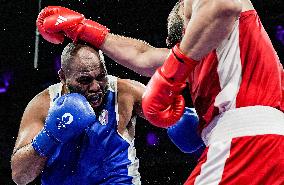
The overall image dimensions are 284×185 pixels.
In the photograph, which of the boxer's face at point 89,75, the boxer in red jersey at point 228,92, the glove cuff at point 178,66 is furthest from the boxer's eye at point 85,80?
the glove cuff at point 178,66

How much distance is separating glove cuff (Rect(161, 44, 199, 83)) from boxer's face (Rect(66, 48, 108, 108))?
1182mm

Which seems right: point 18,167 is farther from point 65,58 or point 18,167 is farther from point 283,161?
point 283,161

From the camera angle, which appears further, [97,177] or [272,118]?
[97,177]

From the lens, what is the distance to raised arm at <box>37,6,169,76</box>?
1.92 meters

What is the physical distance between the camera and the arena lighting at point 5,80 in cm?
575

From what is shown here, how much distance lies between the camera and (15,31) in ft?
18.1

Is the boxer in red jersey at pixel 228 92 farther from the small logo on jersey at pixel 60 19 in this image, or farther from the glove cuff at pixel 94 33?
the small logo on jersey at pixel 60 19

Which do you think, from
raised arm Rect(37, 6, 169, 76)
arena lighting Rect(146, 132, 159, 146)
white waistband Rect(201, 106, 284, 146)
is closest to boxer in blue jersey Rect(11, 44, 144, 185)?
raised arm Rect(37, 6, 169, 76)

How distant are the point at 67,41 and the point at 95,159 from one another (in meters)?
2.87

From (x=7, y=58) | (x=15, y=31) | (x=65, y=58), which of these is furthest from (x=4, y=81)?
(x=65, y=58)

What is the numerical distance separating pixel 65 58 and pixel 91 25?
2.08 ft

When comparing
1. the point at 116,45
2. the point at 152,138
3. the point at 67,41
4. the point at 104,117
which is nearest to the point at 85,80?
the point at 104,117

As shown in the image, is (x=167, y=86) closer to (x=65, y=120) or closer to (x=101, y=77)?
(x=65, y=120)

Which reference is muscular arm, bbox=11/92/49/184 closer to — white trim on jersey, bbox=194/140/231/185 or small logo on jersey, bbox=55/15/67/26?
small logo on jersey, bbox=55/15/67/26
